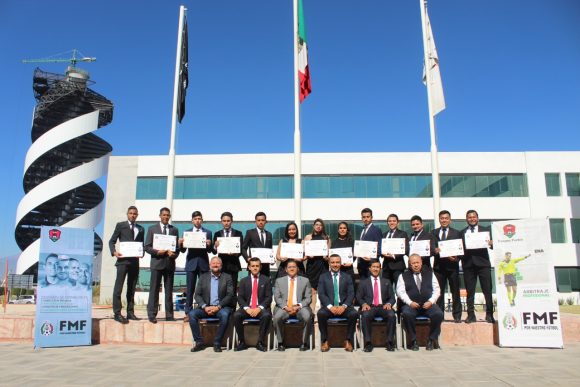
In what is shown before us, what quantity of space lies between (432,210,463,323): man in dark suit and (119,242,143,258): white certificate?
5.34 meters

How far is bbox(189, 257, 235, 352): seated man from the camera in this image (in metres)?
7.18

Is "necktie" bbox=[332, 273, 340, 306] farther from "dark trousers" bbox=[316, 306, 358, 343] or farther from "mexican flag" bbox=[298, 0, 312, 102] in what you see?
"mexican flag" bbox=[298, 0, 312, 102]

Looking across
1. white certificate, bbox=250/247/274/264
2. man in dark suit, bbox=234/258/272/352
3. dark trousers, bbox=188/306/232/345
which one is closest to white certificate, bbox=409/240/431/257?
white certificate, bbox=250/247/274/264

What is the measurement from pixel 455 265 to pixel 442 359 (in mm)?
2198

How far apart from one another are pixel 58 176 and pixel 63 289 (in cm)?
2781

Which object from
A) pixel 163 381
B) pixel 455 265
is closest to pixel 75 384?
pixel 163 381

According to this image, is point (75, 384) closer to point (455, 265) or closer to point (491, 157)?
point (455, 265)

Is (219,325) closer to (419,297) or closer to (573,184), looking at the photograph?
(419,297)

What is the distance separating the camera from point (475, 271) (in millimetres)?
7953

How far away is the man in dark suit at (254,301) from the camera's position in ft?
23.6

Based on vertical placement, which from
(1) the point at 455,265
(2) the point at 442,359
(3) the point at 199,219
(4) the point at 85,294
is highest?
(3) the point at 199,219

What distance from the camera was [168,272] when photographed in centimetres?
811

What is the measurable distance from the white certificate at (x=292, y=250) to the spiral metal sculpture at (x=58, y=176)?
29.3m

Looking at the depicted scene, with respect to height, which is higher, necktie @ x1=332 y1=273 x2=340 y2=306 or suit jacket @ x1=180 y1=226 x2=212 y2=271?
suit jacket @ x1=180 y1=226 x2=212 y2=271
